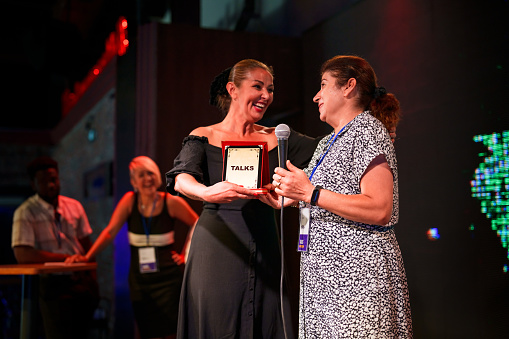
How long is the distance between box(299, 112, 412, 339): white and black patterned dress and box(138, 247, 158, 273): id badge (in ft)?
7.17

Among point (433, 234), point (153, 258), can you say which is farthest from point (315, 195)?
point (153, 258)

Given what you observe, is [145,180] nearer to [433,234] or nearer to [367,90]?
[433,234]

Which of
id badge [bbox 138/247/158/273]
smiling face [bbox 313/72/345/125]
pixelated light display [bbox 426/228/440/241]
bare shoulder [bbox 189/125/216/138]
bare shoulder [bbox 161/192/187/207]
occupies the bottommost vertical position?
id badge [bbox 138/247/158/273]

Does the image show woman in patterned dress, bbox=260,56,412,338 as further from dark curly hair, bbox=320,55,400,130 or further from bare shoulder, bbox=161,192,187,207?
bare shoulder, bbox=161,192,187,207

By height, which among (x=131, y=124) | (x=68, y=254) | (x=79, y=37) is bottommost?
(x=68, y=254)

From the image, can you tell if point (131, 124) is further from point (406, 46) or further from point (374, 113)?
point (374, 113)

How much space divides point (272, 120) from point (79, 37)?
17.7 feet

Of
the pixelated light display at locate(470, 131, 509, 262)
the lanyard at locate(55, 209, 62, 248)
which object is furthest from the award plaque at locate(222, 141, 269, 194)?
the lanyard at locate(55, 209, 62, 248)

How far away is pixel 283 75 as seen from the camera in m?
4.72

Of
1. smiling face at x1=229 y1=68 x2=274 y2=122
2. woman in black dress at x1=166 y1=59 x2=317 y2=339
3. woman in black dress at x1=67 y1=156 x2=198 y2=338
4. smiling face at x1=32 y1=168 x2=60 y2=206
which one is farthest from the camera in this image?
smiling face at x1=32 y1=168 x2=60 y2=206

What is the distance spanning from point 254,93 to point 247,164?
40 centimetres

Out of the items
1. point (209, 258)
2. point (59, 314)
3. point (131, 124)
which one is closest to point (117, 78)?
point (131, 124)

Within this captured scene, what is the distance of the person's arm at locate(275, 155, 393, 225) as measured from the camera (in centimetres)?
152

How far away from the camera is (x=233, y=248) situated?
204 centimetres
